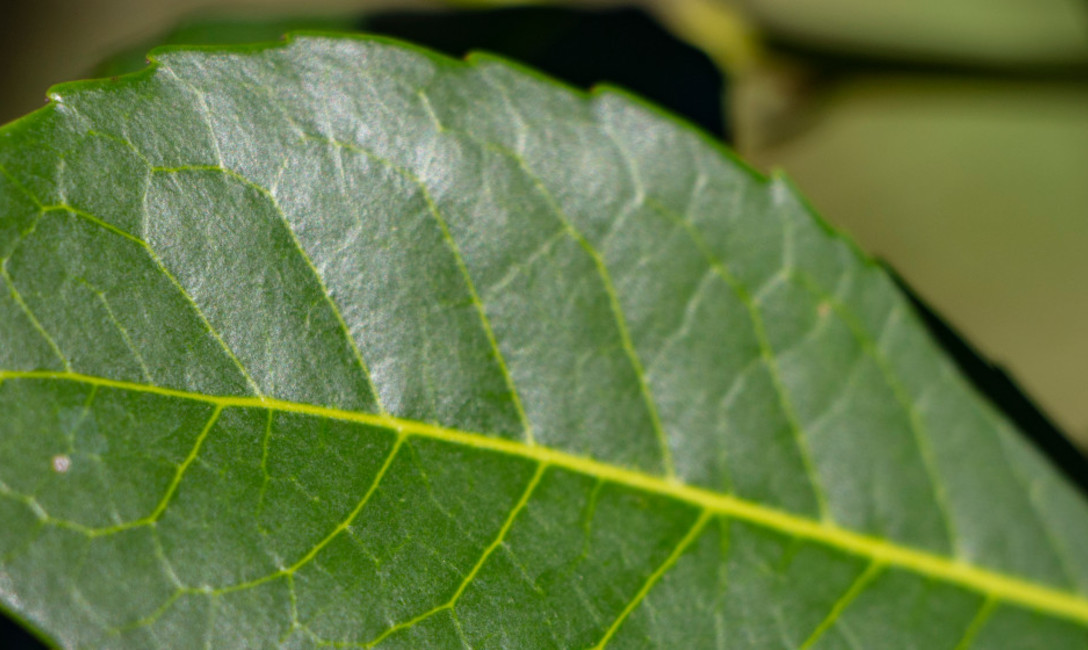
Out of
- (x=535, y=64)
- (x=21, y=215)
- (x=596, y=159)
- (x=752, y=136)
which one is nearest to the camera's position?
(x=21, y=215)

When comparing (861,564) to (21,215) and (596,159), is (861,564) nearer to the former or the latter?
(596,159)

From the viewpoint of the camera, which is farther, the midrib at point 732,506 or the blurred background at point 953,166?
the blurred background at point 953,166

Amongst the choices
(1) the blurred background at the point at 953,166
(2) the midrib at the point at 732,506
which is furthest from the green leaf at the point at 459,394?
(1) the blurred background at the point at 953,166

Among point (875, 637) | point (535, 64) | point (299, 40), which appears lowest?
point (875, 637)

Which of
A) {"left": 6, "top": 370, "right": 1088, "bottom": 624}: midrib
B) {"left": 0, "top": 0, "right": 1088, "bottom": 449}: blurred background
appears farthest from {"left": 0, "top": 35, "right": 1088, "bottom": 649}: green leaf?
{"left": 0, "top": 0, "right": 1088, "bottom": 449}: blurred background

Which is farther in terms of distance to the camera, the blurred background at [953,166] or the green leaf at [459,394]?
the blurred background at [953,166]

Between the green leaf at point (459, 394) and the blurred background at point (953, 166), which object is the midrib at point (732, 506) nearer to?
the green leaf at point (459, 394)

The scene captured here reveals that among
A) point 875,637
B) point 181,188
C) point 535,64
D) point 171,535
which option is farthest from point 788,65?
point 171,535
